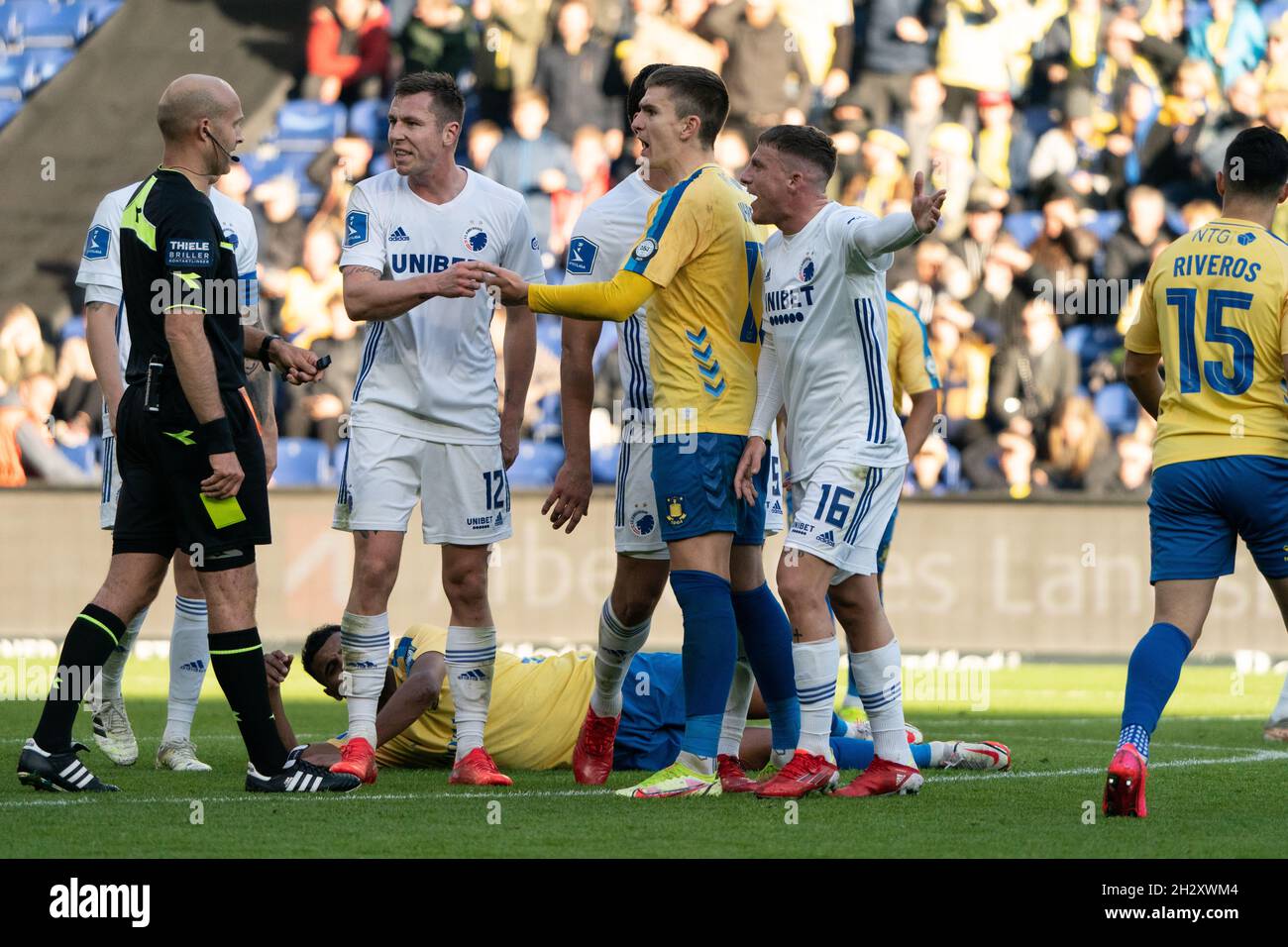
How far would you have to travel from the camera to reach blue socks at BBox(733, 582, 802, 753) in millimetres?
6664

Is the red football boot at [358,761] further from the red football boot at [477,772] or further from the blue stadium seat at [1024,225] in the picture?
the blue stadium seat at [1024,225]

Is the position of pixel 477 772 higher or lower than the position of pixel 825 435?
lower

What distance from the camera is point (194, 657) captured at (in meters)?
7.63

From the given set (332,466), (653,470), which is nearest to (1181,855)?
(653,470)

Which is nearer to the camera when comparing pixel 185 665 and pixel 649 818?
pixel 649 818

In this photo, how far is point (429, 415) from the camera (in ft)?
22.6

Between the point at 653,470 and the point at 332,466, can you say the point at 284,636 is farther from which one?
the point at 653,470

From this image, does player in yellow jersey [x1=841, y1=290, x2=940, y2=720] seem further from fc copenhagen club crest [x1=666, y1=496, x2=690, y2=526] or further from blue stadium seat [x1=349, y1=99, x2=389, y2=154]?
blue stadium seat [x1=349, y1=99, x2=389, y2=154]

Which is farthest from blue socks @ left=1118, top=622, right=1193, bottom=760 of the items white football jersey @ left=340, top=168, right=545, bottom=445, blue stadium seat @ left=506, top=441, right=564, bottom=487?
blue stadium seat @ left=506, top=441, right=564, bottom=487

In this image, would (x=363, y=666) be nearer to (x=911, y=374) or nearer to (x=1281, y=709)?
(x=911, y=374)

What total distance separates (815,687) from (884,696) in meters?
0.26

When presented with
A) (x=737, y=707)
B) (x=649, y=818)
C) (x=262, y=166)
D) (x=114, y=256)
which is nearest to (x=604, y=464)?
(x=262, y=166)

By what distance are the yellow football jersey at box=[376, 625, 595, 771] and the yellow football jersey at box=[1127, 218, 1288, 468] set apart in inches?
101

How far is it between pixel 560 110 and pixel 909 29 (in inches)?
134
